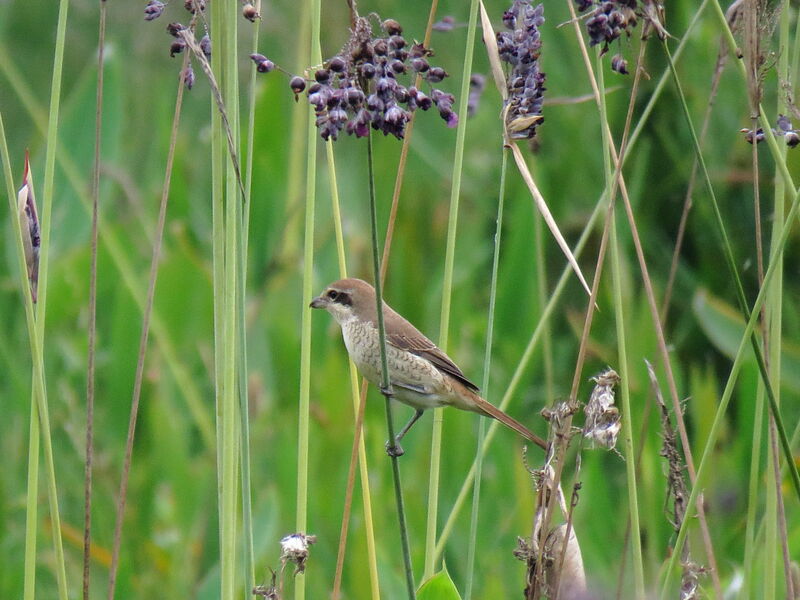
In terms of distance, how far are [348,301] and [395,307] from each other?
35.9 inches

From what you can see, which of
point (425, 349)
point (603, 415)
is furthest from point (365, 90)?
point (425, 349)

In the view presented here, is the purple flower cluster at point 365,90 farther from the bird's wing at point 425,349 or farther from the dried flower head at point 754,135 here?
the bird's wing at point 425,349

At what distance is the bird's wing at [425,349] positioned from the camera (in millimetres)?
2465

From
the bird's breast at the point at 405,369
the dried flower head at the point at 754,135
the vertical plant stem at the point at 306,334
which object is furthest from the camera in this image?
the bird's breast at the point at 405,369

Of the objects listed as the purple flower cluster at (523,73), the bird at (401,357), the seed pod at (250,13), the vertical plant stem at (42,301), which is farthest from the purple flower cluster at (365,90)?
the bird at (401,357)

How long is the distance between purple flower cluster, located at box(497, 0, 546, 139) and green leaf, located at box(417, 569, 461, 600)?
0.69 m

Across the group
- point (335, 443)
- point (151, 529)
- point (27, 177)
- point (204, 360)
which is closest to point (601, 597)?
point (27, 177)

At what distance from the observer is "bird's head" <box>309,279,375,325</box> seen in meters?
2.66

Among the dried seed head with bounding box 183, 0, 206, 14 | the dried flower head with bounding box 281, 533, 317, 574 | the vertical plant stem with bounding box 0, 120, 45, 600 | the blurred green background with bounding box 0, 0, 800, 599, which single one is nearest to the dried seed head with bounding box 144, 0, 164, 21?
the dried seed head with bounding box 183, 0, 206, 14

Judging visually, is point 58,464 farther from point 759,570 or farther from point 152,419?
point 759,570

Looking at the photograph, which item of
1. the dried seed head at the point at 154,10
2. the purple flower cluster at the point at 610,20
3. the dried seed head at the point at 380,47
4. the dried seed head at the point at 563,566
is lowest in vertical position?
the dried seed head at the point at 563,566

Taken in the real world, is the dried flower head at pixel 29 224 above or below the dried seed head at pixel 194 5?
below

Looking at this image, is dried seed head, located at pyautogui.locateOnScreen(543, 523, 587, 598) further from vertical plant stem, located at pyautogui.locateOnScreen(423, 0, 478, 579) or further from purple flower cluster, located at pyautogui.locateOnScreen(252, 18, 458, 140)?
purple flower cluster, located at pyautogui.locateOnScreen(252, 18, 458, 140)

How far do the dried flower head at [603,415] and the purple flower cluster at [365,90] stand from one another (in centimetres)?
44
